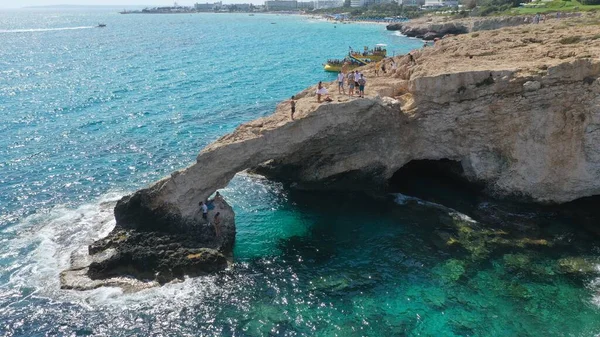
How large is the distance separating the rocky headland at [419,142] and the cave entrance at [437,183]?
2.40 feet

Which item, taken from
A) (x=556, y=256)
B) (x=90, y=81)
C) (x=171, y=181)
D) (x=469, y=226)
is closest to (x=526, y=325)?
(x=556, y=256)

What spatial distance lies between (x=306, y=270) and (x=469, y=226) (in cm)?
1016

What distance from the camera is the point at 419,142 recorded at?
29.1m

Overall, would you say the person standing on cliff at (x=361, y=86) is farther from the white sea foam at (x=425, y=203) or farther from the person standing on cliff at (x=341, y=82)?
the white sea foam at (x=425, y=203)

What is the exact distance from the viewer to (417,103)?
2791 centimetres

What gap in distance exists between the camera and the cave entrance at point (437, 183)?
98.0 ft

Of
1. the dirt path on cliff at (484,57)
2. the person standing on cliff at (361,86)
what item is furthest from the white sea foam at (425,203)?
the person standing on cliff at (361,86)

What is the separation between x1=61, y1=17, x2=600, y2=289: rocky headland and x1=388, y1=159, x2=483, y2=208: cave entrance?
0.73 meters

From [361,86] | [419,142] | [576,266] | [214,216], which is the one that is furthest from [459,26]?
[214,216]

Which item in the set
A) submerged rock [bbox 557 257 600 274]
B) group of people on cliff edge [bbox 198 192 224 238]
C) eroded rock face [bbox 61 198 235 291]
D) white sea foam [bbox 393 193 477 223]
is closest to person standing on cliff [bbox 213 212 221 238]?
group of people on cliff edge [bbox 198 192 224 238]

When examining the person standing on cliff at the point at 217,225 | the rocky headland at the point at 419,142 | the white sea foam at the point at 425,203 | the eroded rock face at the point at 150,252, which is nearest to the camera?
the eroded rock face at the point at 150,252

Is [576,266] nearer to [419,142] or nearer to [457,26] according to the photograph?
[419,142]

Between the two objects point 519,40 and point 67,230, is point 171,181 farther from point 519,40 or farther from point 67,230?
point 519,40

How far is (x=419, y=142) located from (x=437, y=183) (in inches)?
174
